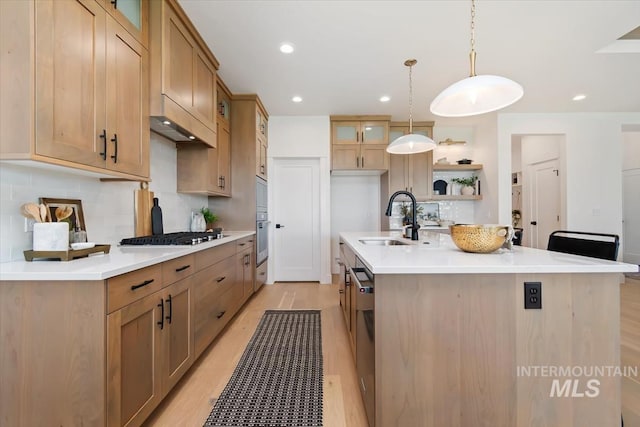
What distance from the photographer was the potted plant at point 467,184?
4836 millimetres

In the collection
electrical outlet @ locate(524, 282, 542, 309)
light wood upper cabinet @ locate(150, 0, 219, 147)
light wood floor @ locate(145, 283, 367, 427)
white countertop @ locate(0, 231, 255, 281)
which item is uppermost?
light wood upper cabinet @ locate(150, 0, 219, 147)

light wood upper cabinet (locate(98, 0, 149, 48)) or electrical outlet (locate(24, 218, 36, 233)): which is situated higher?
light wood upper cabinet (locate(98, 0, 149, 48))

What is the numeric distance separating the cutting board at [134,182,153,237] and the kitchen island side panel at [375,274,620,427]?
2034mm

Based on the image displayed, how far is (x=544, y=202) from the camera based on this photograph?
509 centimetres

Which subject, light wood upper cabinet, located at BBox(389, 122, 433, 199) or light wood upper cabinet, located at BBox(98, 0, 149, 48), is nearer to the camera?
light wood upper cabinet, located at BBox(98, 0, 149, 48)

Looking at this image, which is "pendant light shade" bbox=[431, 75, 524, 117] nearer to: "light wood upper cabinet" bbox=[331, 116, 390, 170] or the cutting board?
the cutting board

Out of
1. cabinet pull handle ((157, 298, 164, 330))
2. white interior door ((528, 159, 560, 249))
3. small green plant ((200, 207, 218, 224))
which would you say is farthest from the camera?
white interior door ((528, 159, 560, 249))

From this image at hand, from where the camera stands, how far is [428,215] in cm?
504

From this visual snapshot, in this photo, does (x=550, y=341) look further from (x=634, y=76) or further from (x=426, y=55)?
(x=634, y=76)

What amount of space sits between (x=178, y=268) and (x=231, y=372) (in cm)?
87

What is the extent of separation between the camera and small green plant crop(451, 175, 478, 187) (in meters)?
4.91

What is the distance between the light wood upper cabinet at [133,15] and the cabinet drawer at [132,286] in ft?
4.82

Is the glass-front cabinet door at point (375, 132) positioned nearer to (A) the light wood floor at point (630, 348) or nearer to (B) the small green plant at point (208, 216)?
(B) the small green plant at point (208, 216)

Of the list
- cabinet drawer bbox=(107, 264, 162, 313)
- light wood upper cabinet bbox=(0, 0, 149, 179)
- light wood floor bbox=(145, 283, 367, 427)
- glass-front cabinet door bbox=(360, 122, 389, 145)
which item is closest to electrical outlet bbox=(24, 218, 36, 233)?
light wood upper cabinet bbox=(0, 0, 149, 179)
